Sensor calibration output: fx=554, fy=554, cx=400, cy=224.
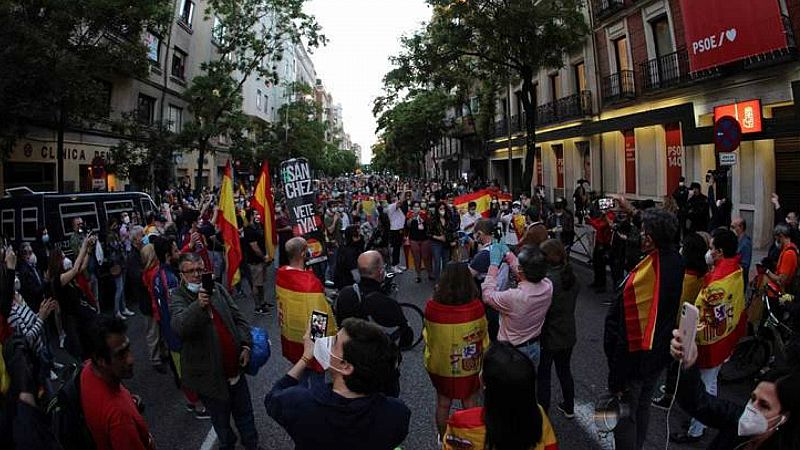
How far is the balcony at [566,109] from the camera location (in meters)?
24.2

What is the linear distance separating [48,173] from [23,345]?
61.2ft

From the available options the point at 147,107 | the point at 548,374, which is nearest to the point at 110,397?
the point at 548,374

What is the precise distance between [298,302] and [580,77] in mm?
24304

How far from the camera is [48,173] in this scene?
63.7 ft

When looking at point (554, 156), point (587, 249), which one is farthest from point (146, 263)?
point (554, 156)

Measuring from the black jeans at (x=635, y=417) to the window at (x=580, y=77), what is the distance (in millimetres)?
23168

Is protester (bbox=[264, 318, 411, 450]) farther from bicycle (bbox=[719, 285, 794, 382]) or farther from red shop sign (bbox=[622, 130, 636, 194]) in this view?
red shop sign (bbox=[622, 130, 636, 194])

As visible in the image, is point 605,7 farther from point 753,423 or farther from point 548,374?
point 753,423

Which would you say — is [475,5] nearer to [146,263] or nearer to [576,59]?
[576,59]

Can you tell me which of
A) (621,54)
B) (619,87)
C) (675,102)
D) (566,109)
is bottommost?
(675,102)

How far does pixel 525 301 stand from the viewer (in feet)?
13.6

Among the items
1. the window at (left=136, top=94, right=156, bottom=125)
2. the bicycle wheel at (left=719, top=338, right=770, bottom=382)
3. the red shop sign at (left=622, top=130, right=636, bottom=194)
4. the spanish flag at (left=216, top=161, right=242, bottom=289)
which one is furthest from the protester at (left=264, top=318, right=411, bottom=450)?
the window at (left=136, top=94, right=156, bottom=125)

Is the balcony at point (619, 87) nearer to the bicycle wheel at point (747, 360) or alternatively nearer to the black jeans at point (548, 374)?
the bicycle wheel at point (747, 360)

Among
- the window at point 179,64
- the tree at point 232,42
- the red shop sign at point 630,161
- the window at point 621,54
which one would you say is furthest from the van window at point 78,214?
the window at point 179,64
